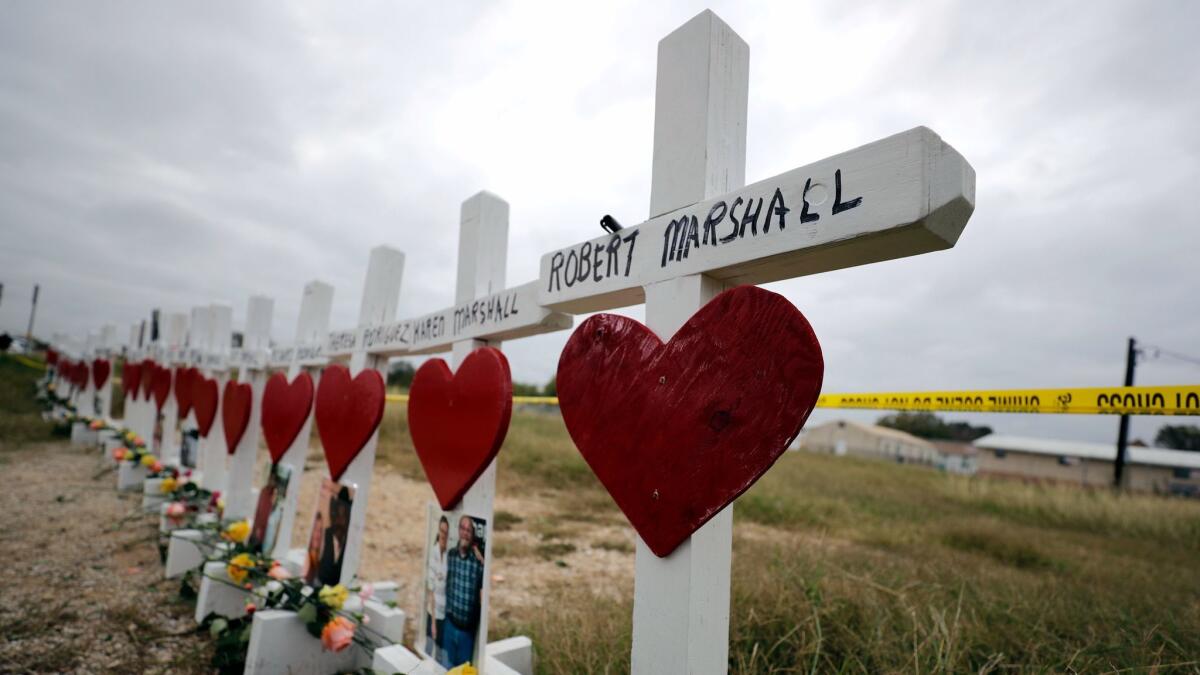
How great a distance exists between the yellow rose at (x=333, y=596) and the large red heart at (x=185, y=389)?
3560 millimetres

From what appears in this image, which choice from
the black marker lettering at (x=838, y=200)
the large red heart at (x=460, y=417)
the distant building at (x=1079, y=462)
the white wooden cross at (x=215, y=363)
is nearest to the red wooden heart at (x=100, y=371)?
the white wooden cross at (x=215, y=363)

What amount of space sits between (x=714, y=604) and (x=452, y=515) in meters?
1.07

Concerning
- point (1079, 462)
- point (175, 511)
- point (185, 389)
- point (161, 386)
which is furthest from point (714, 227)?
point (1079, 462)

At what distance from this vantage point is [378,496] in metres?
6.68

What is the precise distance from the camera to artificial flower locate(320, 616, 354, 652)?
2.04m

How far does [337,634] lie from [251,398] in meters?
2.22

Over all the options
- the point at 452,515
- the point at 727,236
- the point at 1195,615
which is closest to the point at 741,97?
the point at 727,236

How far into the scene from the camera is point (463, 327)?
6.60 ft

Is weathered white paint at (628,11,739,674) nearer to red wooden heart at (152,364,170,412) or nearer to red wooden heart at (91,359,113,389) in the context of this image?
red wooden heart at (152,364,170,412)

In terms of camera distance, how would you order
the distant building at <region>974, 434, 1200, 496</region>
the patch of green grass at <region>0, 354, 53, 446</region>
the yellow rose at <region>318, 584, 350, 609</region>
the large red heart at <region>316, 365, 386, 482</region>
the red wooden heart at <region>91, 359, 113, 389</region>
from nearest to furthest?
1. the yellow rose at <region>318, 584, 350, 609</region>
2. the large red heart at <region>316, 365, 386, 482</region>
3. the patch of green grass at <region>0, 354, 53, 446</region>
4. the red wooden heart at <region>91, 359, 113, 389</region>
5. the distant building at <region>974, 434, 1200, 496</region>

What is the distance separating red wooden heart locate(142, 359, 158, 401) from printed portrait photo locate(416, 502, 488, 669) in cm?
603

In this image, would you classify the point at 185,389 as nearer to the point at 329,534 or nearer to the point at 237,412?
the point at 237,412

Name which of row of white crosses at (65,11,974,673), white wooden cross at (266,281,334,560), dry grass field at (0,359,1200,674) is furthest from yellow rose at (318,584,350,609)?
row of white crosses at (65,11,974,673)

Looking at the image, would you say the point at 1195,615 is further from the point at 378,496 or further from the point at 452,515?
the point at 378,496
